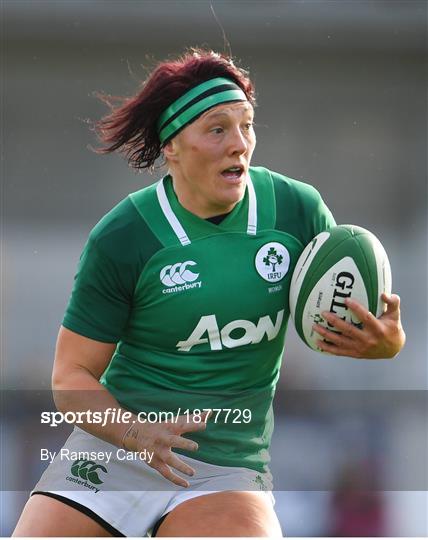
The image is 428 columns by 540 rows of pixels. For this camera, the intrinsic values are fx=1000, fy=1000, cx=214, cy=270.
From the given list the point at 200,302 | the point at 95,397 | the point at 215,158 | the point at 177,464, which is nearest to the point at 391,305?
the point at 200,302

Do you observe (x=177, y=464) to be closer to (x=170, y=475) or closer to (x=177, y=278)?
(x=170, y=475)

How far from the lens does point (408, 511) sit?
6.00 meters

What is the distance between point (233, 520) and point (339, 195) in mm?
6561

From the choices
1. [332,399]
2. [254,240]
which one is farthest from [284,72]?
[254,240]

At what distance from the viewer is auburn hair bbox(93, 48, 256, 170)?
10.7 ft

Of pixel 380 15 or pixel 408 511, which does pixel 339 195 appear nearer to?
pixel 380 15

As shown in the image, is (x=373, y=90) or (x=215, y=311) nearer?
(x=215, y=311)

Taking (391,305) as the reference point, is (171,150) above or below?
above

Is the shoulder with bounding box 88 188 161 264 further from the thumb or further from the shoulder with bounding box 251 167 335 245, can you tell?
the thumb

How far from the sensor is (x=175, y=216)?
10.6ft

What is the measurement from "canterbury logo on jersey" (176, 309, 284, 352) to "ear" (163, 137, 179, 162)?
53 cm

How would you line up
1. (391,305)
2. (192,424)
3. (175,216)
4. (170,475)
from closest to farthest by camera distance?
(192,424) < (170,475) < (391,305) < (175,216)

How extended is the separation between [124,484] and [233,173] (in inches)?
41.7

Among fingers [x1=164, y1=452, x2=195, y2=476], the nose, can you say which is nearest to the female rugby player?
the nose
